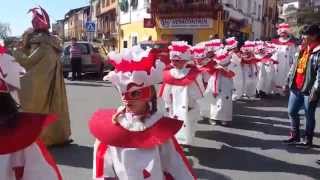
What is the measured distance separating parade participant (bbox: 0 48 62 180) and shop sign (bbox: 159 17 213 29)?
26962mm

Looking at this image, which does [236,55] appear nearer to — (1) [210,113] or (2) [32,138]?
(1) [210,113]

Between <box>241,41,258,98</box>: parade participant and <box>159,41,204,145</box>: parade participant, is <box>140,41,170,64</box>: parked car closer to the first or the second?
<box>159,41,204,145</box>: parade participant

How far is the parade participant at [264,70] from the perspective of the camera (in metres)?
14.4

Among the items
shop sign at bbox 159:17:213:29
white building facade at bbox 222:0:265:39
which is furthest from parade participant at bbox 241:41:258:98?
white building facade at bbox 222:0:265:39

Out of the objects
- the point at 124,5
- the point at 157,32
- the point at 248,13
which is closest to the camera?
the point at 157,32

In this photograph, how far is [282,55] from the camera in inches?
585

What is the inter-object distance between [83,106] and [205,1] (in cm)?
1873

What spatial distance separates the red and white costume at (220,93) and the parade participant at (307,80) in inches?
79.2

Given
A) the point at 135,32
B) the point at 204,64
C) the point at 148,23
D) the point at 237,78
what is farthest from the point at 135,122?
the point at 135,32

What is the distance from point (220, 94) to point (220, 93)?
0.07 feet

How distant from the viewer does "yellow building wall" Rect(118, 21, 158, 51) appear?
32.7 meters

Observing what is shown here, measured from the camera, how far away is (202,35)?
29.7m

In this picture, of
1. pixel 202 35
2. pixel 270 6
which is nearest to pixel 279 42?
pixel 202 35

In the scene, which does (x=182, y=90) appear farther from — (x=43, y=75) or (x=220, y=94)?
(x=220, y=94)
